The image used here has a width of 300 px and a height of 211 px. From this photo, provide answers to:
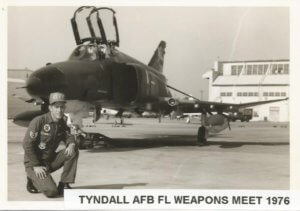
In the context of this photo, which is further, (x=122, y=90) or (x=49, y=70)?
(x=122, y=90)

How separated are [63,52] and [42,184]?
4284 mm

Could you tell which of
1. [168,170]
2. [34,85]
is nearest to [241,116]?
[168,170]

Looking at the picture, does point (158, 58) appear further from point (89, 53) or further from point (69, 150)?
point (69, 150)

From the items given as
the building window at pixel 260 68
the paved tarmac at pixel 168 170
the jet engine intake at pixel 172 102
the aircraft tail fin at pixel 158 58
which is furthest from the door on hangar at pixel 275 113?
the paved tarmac at pixel 168 170

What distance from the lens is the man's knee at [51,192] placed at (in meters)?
4.44

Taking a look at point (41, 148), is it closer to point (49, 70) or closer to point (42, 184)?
point (42, 184)

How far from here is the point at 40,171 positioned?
14.0ft

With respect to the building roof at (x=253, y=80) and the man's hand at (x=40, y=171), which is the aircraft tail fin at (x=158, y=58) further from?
the man's hand at (x=40, y=171)

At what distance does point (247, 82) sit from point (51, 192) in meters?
15.2

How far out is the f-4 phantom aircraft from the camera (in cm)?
656

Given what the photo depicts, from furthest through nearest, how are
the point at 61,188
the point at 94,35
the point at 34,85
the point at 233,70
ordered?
the point at 233,70 → the point at 94,35 → the point at 34,85 → the point at 61,188
